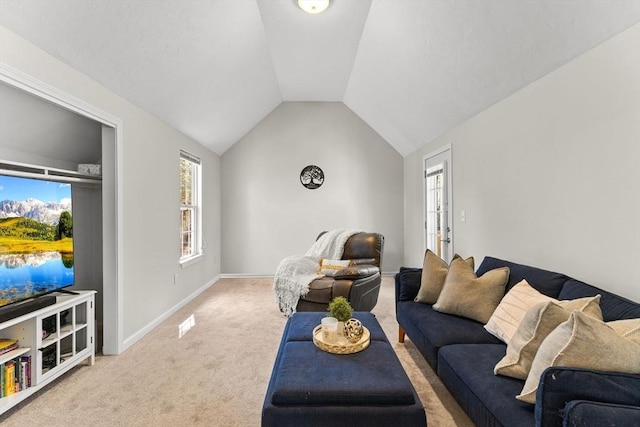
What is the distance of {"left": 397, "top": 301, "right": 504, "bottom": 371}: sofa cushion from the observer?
1.98 m

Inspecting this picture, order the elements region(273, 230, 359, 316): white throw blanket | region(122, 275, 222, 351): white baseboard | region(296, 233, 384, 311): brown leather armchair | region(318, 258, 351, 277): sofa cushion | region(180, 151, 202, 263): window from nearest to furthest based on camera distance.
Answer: region(122, 275, 222, 351): white baseboard → region(296, 233, 384, 311): brown leather armchair → region(273, 230, 359, 316): white throw blanket → region(318, 258, 351, 277): sofa cushion → region(180, 151, 202, 263): window

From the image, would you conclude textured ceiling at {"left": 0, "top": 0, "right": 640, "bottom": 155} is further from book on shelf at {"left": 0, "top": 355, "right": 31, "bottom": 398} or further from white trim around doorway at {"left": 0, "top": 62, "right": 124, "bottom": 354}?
book on shelf at {"left": 0, "top": 355, "right": 31, "bottom": 398}

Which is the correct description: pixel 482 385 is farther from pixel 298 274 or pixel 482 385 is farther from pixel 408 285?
pixel 298 274

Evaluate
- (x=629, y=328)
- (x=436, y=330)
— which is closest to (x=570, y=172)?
(x=629, y=328)

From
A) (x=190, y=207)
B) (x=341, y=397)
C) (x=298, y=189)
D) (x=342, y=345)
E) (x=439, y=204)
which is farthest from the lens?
(x=298, y=189)

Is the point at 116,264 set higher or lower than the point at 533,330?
higher

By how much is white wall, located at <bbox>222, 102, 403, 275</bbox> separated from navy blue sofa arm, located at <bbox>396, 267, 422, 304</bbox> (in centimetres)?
297

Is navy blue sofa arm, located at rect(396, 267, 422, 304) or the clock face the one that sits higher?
the clock face

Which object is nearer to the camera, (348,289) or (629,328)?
(629,328)

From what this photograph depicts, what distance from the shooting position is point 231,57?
135 inches

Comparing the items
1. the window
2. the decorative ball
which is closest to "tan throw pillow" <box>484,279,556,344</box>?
the decorative ball

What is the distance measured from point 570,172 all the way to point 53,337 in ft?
12.0

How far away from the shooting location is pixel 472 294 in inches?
89.7

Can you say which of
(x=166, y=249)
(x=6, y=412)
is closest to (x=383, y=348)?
(x=6, y=412)
